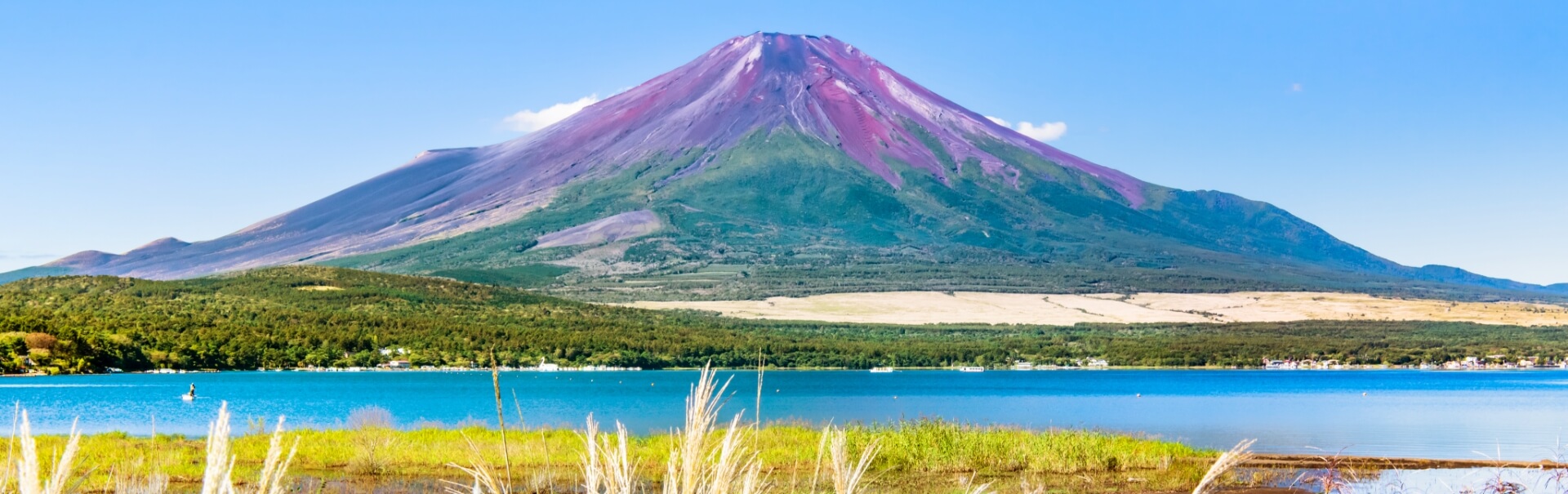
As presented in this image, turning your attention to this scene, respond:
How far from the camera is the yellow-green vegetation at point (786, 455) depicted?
744 inches

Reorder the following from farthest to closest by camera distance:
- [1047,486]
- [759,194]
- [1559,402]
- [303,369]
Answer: [759,194] → [303,369] → [1559,402] → [1047,486]

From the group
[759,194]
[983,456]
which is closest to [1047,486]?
[983,456]

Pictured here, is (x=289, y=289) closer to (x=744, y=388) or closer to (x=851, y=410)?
(x=744, y=388)

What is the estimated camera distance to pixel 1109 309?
132750 mm

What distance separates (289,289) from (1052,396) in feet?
199

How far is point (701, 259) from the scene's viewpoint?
545ft

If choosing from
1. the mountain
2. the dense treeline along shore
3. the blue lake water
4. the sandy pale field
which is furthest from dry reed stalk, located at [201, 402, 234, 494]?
the mountain

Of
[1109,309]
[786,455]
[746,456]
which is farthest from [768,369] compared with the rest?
[746,456]

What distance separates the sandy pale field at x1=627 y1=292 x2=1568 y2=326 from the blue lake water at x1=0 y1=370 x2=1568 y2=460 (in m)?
39.3

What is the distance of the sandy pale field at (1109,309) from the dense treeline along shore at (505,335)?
6.32m

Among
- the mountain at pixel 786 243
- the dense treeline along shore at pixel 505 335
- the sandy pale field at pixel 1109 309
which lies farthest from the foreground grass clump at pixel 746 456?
the mountain at pixel 786 243

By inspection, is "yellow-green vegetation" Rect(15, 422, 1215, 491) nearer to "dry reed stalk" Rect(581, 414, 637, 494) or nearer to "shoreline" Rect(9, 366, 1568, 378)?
"dry reed stalk" Rect(581, 414, 637, 494)

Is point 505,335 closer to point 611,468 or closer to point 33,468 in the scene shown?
point 611,468

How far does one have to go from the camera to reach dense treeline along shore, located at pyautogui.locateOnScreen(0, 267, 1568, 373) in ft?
228
